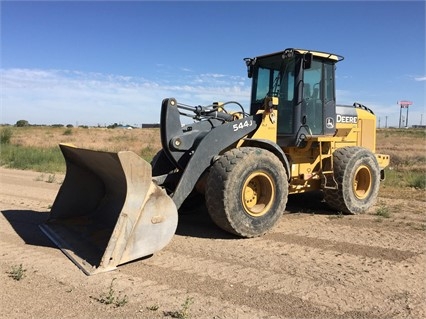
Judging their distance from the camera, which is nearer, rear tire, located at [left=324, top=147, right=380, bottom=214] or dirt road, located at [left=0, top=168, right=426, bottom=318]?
dirt road, located at [left=0, top=168, right=426, bottom=318]

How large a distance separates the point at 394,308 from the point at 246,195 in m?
2.69

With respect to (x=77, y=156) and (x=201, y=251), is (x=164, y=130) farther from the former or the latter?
(x=201, y=251)

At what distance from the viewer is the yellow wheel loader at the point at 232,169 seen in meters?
4.80

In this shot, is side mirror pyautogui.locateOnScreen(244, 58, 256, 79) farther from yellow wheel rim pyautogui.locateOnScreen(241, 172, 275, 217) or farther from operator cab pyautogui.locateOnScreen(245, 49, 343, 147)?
yellow wheel rim pyautogui.locateOnScreen(241, 172, 275, 217)

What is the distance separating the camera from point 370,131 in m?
8.84

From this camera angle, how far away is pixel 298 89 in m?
7.14

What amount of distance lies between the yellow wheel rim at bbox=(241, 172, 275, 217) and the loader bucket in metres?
1.40

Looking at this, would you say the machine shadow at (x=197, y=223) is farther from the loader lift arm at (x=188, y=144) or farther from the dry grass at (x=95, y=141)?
the dry grass at (x=95, y=141)

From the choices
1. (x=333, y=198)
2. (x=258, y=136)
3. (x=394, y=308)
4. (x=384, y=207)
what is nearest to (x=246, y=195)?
(x=258, y=136)

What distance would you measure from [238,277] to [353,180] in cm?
403

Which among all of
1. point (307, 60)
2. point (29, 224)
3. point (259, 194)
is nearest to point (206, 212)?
point (259, 194)

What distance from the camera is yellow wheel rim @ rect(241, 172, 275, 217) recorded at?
6.01m

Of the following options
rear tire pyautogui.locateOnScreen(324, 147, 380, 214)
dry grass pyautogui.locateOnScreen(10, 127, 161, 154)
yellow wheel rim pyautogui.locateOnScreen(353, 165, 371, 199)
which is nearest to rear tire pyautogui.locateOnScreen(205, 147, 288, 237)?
rear tire pyautogui.locateOnScreen(324, 147, 380, 214)

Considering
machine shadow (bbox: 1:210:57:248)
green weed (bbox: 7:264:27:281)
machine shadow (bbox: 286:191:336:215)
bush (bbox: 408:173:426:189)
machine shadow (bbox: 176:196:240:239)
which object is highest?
bush (bbox: 408:173:426:189)
